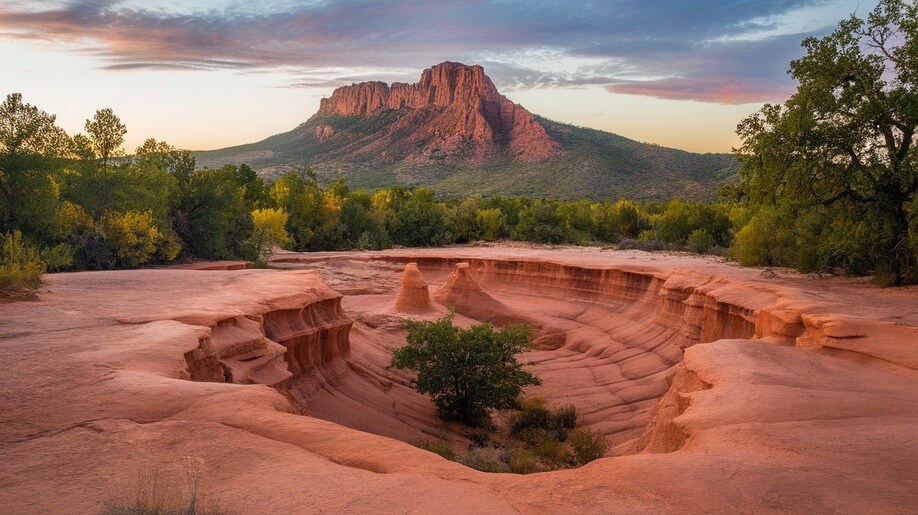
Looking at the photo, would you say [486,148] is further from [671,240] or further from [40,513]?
[40,513]

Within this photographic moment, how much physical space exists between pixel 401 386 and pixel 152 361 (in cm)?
1137

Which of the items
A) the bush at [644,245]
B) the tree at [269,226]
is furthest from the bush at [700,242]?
the tree at [269,226]

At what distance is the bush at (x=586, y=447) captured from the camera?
563 inches

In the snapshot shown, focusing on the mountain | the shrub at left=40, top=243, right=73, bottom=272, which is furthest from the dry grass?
the mountain

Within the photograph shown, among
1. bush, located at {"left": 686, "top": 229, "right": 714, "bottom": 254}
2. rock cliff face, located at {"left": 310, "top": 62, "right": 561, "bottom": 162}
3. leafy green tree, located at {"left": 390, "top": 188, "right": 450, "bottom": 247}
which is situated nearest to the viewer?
bush, located at {"left": 686, "top": 229, "right": 714, "bottom": 254}

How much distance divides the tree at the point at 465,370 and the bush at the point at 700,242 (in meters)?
30.0

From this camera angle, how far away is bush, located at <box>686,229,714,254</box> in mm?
45219

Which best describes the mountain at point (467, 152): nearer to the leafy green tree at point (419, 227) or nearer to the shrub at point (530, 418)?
the leafy green tree at point (419, 227)

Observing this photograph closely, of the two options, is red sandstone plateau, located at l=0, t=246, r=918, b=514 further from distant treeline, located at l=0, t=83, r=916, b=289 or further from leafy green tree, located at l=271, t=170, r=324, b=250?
leafy green tree, located at l=271, t=170, r=324, b=250

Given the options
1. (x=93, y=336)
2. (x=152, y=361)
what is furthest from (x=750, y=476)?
(x=93, y=336)

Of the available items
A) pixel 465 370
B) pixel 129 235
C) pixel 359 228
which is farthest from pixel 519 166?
pixel 465 370

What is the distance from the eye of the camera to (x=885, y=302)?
634 inches

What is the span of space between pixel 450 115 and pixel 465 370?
384 feet

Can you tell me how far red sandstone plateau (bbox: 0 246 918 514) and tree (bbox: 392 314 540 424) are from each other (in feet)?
2.58
